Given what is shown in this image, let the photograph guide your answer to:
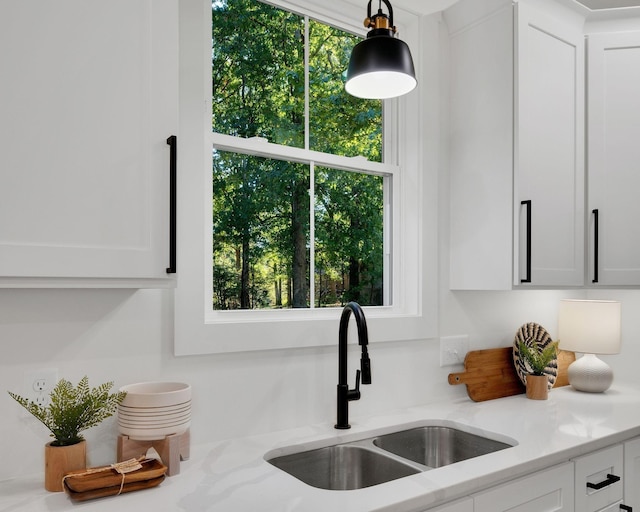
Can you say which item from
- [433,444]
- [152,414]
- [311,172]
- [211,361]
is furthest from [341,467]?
[311,172]

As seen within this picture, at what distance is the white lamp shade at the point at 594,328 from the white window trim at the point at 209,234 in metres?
0.81

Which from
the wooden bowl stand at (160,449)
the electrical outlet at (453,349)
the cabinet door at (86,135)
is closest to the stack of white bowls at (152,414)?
the wooden bowl stand at (160,449)

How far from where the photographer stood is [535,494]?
4.92 ft

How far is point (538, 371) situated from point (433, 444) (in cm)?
67

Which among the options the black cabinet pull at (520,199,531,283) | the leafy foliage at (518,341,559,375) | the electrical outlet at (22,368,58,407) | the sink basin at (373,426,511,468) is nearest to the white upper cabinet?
the black cabinet pull at (520,199,531,283)

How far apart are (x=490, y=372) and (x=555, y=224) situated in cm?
67

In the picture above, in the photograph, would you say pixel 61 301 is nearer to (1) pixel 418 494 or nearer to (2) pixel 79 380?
(2) pixel 79 380

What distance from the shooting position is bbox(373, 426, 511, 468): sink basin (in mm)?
1769

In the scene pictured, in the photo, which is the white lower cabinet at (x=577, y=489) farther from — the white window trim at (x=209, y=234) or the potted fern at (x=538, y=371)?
the white window trim at (x=209, y=234)

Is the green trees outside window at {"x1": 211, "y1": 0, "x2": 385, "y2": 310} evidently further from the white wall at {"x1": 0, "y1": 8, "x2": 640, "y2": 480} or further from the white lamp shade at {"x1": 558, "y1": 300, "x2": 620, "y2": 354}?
the white lamp shade at {"x1": 558, "y1": 300, "x2": 620, "y2": 354}

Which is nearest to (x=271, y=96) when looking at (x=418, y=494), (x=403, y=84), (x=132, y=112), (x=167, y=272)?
(x=403, y=84)

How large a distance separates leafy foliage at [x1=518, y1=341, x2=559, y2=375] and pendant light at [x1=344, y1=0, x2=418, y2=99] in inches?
50.9

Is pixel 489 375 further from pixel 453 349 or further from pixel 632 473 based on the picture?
pixel 632 473

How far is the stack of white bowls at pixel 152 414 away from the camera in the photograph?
4.31ft
